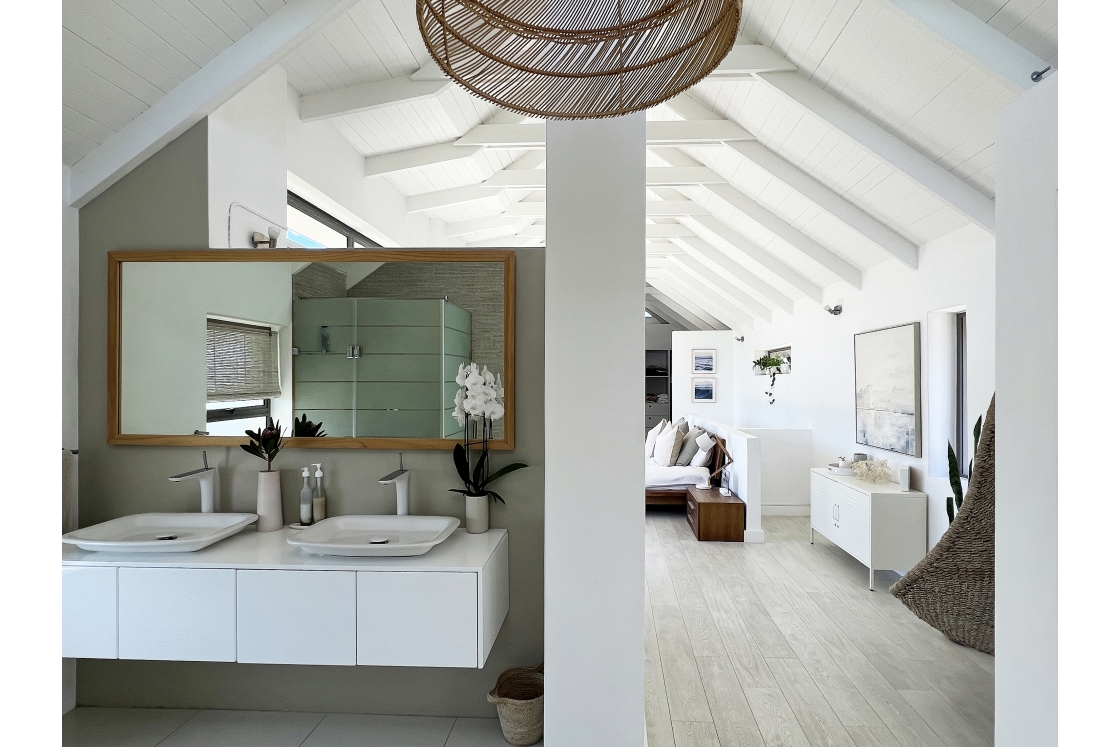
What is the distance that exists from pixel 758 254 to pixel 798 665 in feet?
12.3

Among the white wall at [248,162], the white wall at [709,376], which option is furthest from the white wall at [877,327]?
the white wall at [248,162]

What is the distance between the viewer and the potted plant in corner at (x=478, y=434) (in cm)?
254

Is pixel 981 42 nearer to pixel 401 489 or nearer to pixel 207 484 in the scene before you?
pixel 401 489

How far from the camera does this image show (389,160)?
436 centimetres

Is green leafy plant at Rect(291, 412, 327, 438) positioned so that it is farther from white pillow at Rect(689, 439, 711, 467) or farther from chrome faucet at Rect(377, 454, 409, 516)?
white pillow at Rect(689, 439, 711, 467)

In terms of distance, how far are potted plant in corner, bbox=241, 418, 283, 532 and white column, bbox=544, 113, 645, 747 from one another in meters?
1.15

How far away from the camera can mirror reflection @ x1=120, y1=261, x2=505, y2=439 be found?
2646 mm

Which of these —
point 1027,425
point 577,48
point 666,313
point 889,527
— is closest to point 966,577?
point 889,527

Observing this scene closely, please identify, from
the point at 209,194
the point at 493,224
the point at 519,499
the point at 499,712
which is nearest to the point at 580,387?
the point at 519,499

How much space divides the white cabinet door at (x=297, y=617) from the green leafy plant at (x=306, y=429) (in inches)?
24.7

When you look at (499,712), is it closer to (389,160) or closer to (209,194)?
(209,194)
